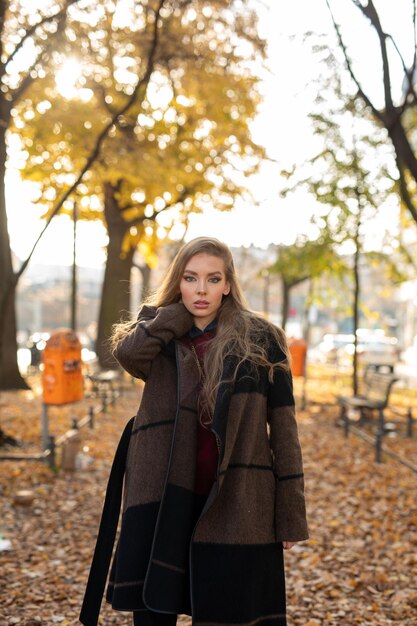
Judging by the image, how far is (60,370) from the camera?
7.33 meters

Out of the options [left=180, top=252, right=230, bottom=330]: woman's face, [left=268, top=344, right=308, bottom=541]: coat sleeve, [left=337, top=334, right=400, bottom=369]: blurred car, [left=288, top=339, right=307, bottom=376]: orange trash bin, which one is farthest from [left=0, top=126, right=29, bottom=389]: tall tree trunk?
[left=337, top=334, right=400, bottom=369]: blurred car

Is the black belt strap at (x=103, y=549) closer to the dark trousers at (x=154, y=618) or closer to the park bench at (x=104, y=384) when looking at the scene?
the dark trousers at (x=154, y=618)

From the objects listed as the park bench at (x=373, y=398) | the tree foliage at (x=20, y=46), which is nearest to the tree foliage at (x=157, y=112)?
the tree foliage at (x=20, y=46)

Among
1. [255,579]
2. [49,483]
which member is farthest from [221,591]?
[49,483]

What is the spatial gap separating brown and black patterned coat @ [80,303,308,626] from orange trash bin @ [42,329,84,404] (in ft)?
15.7

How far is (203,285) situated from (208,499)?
834 mm

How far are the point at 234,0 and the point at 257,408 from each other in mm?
7176

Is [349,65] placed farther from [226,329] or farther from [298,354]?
[298,354]

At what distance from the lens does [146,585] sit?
242 centimetres

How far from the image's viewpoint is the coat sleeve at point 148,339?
261 centimetres

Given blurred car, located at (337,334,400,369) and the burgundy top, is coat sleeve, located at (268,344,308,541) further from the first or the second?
blurred car, located at (337,334,400,369)

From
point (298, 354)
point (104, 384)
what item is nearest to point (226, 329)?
point (298, 354)

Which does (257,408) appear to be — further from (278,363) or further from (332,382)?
(332,382)

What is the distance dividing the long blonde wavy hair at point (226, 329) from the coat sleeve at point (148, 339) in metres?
0.13
